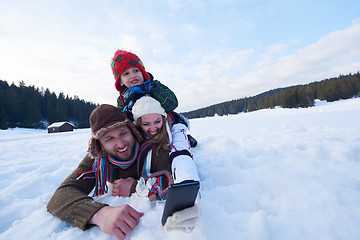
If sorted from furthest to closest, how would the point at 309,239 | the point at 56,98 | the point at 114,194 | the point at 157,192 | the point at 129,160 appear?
the point at 56,98
the point at 129,160
the point at 114,194
the point at 157,192
the point at 309,239

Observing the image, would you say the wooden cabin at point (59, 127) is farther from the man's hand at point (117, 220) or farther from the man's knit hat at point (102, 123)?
the man's hand at point (117, 220)

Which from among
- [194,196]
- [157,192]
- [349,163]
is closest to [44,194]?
[157,192]

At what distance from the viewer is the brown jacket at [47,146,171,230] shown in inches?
47.4

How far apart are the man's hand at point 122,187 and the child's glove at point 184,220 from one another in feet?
2.58

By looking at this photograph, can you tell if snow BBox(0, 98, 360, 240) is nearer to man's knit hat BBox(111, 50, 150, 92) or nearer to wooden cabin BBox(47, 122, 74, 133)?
man's knit hat BBox(111, 50, 150, 92)

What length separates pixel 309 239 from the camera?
0.95 metres

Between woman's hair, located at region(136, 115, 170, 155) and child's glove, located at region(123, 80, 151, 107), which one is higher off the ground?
child's glove, located at region(123, 80, 151, 107)

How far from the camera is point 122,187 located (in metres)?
1.72

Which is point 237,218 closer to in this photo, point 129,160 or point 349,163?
point 129,160

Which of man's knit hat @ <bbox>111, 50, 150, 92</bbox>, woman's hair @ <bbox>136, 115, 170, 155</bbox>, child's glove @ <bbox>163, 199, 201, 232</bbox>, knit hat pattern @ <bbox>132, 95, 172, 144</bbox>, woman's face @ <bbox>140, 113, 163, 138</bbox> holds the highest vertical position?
man's knit hat @ <bbox>111, 50, 150, 92</bbox>

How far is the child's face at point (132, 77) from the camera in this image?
A: 9.16ft

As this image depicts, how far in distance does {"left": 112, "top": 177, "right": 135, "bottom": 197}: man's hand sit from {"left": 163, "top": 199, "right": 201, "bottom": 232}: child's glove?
2.58 ft

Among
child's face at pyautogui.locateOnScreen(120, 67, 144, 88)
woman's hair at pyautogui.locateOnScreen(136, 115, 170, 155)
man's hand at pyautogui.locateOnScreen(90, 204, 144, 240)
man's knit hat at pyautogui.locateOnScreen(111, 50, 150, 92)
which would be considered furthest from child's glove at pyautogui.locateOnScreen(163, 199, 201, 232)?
man's knit hat at pyautogui.locateOnScreen(111, 50, 150, 92)

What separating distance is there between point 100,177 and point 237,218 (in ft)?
4.82
